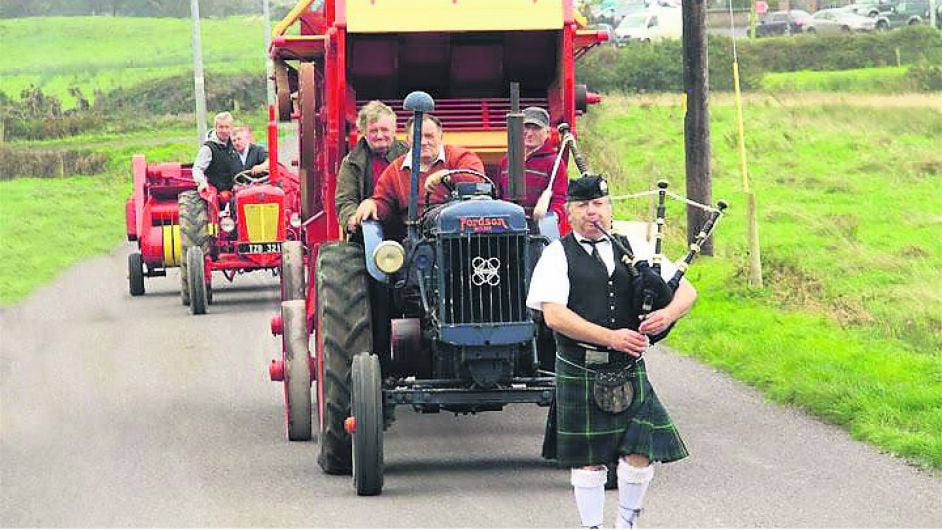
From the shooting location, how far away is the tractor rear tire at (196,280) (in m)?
19.7

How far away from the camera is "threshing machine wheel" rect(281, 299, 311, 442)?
12.2 m

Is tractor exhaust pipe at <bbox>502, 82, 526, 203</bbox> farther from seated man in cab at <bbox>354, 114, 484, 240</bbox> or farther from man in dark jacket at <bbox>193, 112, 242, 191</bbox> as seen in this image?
man in dark jacket at <bbox>193, 112, 242, 191</bbox>

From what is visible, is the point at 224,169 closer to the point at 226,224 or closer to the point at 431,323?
the point at 226,224

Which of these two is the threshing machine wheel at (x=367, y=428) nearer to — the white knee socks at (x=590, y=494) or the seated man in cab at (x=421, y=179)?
the seated man in cab at (x=421, y=179)

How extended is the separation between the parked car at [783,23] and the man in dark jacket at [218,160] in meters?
52.9

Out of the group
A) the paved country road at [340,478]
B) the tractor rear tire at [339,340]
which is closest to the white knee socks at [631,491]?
the paved country road at [340,478]

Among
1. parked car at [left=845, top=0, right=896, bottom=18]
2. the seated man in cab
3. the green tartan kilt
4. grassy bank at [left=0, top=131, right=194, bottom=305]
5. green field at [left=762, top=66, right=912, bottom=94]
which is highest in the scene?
parked car at [left=845, top=0, right=896, bottom=18]

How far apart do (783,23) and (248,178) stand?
54593 millimetres

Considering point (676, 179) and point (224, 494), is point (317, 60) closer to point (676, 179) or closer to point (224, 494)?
point (224, 494)

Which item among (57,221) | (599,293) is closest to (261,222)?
(599,293)

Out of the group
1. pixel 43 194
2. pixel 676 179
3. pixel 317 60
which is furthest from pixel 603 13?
pixel 317 60

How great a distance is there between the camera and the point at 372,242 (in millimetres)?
11273

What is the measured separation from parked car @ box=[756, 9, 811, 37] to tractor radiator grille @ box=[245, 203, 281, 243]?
53.7m

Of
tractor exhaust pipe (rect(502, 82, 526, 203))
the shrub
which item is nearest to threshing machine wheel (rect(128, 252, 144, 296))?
tractor exhaust pipe (rect(502, 82, 526, 203))
